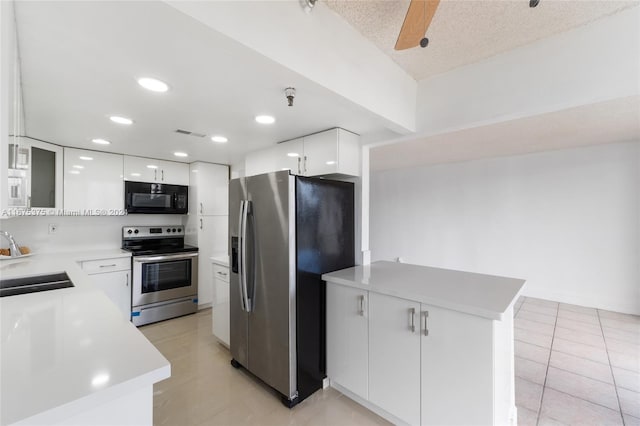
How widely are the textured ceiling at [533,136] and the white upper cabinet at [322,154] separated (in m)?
0.96

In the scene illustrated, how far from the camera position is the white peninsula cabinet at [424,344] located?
54.0 inches

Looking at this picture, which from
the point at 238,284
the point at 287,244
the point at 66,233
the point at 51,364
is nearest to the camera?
the point at 51,364

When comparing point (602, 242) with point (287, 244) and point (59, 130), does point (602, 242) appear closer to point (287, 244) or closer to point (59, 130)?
point (287, 244)

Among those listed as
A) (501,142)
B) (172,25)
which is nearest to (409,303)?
(172,25)

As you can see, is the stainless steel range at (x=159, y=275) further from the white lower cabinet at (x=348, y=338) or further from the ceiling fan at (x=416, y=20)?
the ceiling fan at (x=416, y=20)

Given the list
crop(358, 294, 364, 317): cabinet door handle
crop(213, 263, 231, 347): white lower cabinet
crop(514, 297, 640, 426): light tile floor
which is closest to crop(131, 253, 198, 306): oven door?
crop(213, 263, 231, 347): white lower cabinet

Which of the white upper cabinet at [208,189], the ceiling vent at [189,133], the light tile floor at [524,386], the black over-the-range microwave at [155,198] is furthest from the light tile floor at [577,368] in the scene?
the black over-the-range microwave at [155,198]

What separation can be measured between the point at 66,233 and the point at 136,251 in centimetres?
79

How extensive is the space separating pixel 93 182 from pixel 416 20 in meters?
3.66

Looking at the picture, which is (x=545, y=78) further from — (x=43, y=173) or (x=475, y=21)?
(x=43, y=173)

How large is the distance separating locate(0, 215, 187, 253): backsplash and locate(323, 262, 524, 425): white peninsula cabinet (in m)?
3.12

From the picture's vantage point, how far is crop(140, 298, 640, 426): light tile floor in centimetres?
182

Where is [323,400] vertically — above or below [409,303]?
below

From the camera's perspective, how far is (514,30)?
4.80 ft
